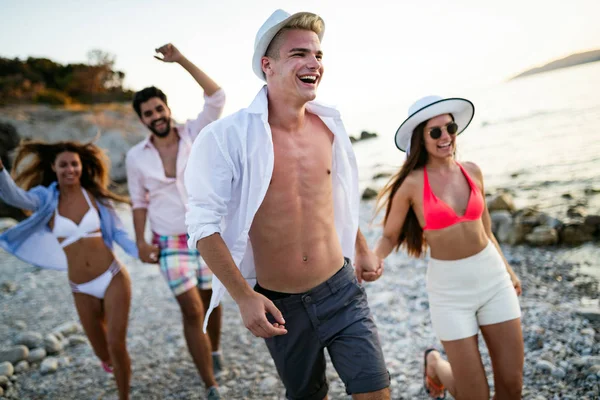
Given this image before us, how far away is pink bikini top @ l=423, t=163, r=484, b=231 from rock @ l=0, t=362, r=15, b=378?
509cm

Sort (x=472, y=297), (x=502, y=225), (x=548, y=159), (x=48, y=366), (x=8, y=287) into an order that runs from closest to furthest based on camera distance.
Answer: (x=472, y=297) < (x=48, y=366) < (x=502, y=225) < (x=8, y=287) < (x=548, y=159)

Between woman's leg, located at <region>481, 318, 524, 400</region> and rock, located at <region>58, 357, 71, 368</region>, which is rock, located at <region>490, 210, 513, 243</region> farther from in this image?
rock, located at <region>58, 357, 71, 368</region>

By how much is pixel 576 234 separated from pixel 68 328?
27.1ft

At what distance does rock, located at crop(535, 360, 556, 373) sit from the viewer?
12.8ft

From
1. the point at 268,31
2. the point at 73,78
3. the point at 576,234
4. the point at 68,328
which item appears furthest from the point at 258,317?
the point at 73,78

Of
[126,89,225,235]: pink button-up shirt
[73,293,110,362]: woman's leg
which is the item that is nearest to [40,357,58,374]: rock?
[73,293,110,362]: woman's leg

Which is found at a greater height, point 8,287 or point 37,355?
point 8,287

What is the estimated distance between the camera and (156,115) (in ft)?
15.1

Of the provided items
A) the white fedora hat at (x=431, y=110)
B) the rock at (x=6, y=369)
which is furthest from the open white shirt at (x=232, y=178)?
the rock at (x=6, y=369)

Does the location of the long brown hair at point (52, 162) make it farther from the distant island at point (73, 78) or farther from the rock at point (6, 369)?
the distant island at point (73, 78)

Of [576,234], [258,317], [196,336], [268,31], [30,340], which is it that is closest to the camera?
[258,317]

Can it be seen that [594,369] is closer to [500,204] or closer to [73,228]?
[73,228]

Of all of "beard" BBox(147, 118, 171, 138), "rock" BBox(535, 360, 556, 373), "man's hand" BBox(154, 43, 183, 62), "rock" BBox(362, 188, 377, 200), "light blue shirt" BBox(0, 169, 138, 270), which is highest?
"man's hand" BBox(154, 43, 183, 62)

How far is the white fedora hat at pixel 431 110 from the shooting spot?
3.52m
